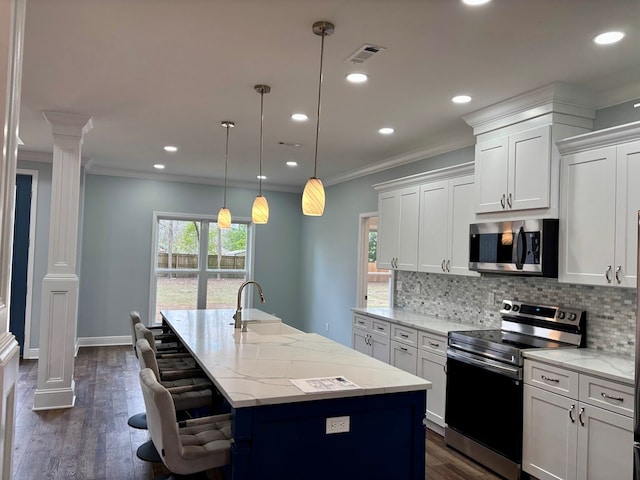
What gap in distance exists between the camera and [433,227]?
4465mm

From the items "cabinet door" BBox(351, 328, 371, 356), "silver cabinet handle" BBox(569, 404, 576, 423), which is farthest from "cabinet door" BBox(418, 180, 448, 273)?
"silver cabinet handle" BBox(569, 404, 576, 423)

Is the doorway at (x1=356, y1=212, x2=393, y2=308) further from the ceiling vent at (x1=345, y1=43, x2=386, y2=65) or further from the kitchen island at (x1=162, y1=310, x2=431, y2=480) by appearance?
the kitchen island at (x1=162, y1=310, x2=431, y2=480)

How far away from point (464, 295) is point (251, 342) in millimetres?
2234

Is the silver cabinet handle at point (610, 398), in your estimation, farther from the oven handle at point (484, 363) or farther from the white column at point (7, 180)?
the white column at point (7, 180)

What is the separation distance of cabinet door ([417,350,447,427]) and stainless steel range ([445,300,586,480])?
11cm

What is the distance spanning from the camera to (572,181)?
314cm

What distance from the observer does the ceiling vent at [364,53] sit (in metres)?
2.71

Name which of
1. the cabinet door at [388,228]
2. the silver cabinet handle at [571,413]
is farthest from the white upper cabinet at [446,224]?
the silver cabinet handle at [571,413]

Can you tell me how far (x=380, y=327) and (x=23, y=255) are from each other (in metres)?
4.85

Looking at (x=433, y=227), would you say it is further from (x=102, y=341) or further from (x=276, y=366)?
(x=102, y=341)

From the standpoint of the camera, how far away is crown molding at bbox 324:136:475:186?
15.2 ft

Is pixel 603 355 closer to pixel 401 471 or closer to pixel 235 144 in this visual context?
pixel 401 471

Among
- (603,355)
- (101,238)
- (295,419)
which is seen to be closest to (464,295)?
(603,355)

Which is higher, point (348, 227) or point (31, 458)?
point (348, 227)
